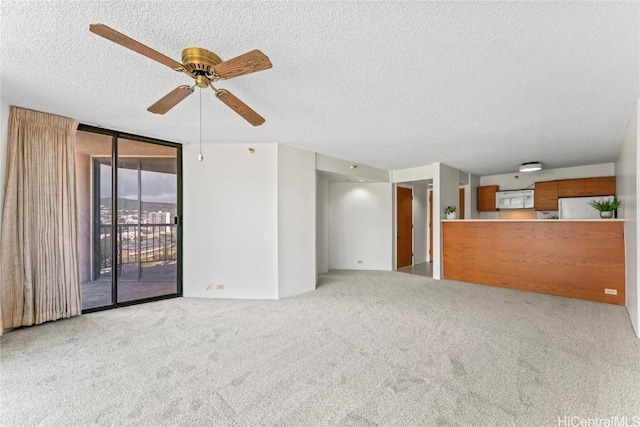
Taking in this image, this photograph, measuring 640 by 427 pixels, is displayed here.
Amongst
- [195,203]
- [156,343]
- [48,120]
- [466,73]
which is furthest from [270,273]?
[466,73]

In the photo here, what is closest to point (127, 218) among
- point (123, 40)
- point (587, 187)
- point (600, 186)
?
point (123, 40)

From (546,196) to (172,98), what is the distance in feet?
24.2

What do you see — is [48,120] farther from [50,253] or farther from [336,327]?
[336,327]

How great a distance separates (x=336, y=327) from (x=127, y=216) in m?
3.32

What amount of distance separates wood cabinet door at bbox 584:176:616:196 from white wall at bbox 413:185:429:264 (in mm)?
3270

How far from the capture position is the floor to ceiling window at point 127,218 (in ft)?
12.5

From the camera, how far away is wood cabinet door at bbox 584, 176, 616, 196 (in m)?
5.55

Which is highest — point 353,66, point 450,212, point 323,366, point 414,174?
point 353,66

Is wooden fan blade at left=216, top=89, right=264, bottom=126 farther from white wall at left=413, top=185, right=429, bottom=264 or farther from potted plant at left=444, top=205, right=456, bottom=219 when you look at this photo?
white wall at left=413, top=185, right=429, bottom=264

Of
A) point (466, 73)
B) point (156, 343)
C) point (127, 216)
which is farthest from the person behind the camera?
point (127, 216)

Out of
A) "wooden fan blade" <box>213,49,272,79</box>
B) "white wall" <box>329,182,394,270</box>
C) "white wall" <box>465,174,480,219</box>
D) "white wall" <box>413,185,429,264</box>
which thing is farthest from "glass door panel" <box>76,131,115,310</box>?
"white wall" <box>465,174,480,219</box>

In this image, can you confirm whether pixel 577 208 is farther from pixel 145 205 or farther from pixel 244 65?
pixel 145 205

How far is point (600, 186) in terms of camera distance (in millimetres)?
5633

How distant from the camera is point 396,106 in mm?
2904
